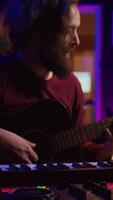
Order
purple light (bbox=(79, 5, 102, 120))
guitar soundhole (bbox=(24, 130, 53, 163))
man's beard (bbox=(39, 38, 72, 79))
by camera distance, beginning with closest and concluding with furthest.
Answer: guitar soundhole (bbox=(24, 130, 53, 163)) < man's beard (bbox=(39, 38, 72, 79)) < purple light (bbox=(79, 5, 102, 120))

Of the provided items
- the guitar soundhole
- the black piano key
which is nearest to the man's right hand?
the guitar soundhole

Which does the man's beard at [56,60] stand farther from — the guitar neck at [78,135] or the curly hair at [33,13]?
the guitar neck at [78,135]

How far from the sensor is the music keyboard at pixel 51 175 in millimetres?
1276

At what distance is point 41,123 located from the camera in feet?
6.98

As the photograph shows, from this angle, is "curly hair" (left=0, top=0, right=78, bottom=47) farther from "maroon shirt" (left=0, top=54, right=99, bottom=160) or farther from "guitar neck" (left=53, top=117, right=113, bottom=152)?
"guitar neck" (left=53, top=117, right=113, bottom=152)

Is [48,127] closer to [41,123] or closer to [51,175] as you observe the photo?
[41,123]

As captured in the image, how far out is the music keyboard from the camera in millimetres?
1276

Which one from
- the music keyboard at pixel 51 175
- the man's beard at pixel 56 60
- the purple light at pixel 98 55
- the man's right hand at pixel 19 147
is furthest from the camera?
the purple light at pixel 98 55

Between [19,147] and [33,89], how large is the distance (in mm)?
417

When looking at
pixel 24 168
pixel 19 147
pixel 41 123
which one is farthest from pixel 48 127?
pixel 24 168

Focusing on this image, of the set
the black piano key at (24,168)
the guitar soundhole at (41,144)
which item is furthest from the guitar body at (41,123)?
the black piano key at (24,168)

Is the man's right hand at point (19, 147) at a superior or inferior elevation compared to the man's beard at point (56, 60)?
inferior

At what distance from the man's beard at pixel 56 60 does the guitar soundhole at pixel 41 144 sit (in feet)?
1.02

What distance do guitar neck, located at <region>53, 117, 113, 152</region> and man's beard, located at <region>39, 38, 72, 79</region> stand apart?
27 centimetres
